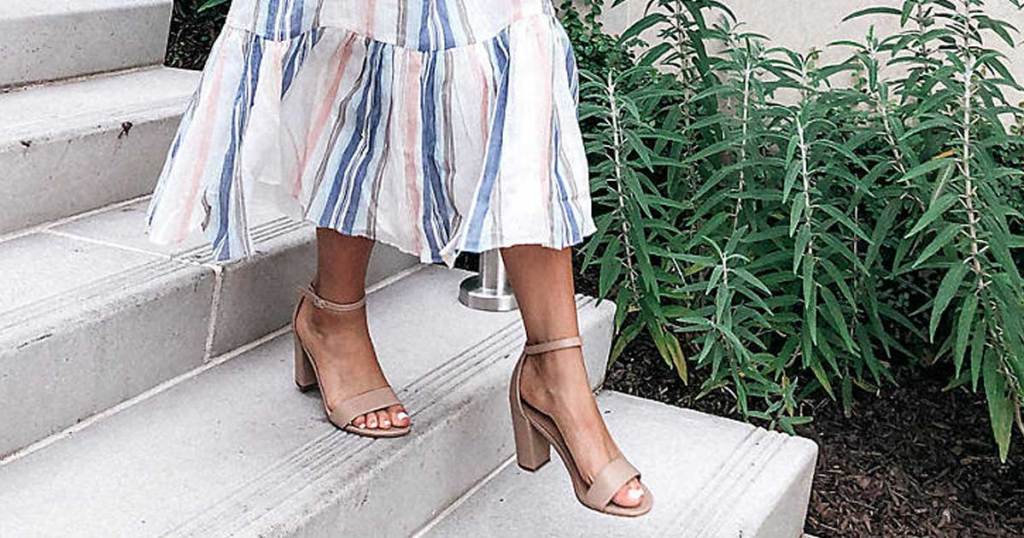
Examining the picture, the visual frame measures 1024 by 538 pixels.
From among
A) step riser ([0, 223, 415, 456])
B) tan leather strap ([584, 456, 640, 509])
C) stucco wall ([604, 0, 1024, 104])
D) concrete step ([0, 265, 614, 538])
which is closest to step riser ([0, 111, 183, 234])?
step riser ([0, 223, 415, 456])

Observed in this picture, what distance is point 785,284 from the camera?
8.47 feet

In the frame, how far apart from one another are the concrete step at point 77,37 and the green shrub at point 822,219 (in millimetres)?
1031

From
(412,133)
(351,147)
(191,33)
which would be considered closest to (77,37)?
(191,33)

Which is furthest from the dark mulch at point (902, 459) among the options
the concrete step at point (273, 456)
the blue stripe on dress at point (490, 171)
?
the blue stripe on dress at point (490, 171)

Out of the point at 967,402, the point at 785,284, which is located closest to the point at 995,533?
the point at 967,402

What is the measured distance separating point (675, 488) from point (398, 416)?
49 cm

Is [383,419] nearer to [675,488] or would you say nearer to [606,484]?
[606,484]

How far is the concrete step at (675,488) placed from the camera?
201 cm

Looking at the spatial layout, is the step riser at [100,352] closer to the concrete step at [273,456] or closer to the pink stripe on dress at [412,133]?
the concrete step at [273,456]

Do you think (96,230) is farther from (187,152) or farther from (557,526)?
(557,526)

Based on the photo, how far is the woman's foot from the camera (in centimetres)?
172

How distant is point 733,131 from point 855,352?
502mm

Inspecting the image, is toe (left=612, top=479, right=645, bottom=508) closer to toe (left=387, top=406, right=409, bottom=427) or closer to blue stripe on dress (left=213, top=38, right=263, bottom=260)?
toe (left=387, top=406, right=409, bottom=427)

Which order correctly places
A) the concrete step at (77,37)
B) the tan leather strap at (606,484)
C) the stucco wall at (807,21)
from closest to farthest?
1. the tan leather strap at (606,484)
2. the concrete step at (77,37)
3. the stucco wall at (807,21)
